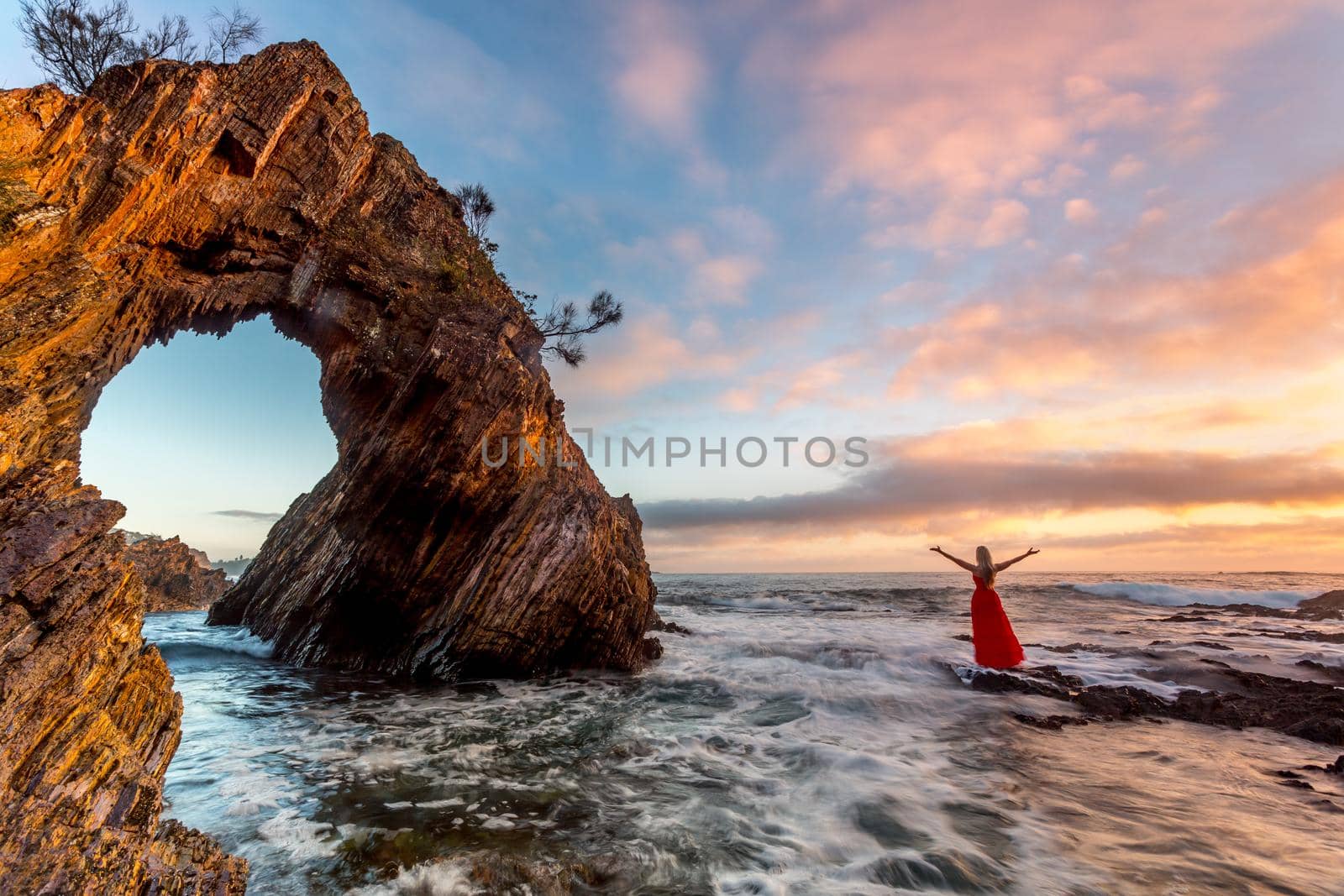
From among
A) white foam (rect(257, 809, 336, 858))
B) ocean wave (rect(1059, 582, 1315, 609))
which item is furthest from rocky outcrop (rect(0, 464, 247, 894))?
ocean wave (rect(1059, 582, 1315, 609))

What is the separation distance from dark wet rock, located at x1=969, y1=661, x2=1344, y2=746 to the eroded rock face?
944 centimetres

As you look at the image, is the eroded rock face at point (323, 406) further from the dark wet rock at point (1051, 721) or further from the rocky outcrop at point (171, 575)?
the rocky outcrop at point (171, 575)

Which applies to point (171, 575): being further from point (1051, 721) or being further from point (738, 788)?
point (1051, 721)

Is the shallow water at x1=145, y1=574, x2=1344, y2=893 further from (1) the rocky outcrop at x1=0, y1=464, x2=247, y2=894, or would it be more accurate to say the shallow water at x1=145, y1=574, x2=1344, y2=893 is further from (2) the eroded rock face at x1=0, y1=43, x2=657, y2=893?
(2) the eroded rock face at x1=0, y1=43, x2=657, y2=893

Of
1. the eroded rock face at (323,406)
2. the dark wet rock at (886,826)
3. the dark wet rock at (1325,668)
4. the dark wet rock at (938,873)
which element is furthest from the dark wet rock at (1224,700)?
the eroded rock face at (323,406)

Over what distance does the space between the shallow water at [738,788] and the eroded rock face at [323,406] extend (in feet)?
5.30

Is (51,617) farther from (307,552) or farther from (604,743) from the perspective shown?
(307,552)

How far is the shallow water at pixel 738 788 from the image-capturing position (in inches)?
200

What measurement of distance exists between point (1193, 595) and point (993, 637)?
39120 millimetres

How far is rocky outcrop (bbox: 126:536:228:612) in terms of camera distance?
27.2 m

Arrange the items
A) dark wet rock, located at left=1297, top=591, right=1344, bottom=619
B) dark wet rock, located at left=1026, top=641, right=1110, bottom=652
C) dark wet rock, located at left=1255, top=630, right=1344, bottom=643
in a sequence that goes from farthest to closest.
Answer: dark wet rock, located at left=1297, top=591, right=1344, bottom=619
dark wet rock, located at left=1255, top=630, right=1344, bottom=643
dark wet rock, located at left=1026, top=641, right=1110, bottom=652

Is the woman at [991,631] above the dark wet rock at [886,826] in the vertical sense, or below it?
above

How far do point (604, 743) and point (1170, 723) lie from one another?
999 centimetres

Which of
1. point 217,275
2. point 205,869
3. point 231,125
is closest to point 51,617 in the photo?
point 205,869
